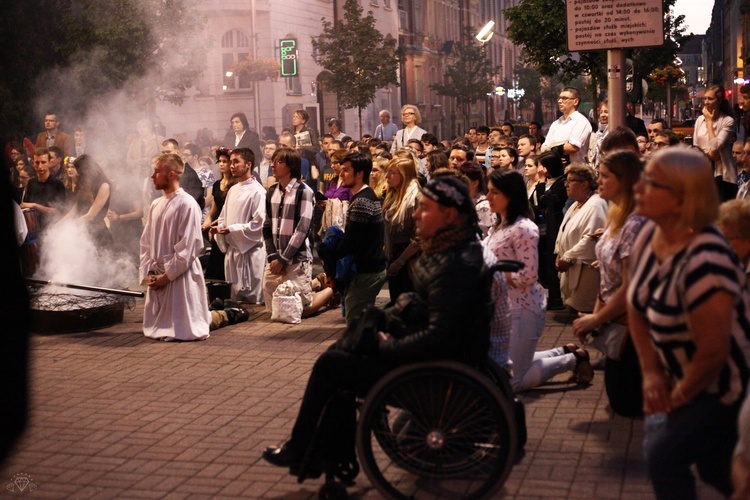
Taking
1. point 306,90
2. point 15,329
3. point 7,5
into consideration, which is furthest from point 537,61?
point 15,329

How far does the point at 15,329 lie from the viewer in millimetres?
5734

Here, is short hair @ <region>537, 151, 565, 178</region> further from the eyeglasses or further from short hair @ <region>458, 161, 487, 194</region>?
the eyeglasses

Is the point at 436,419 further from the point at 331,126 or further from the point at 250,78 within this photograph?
the point at 250,78

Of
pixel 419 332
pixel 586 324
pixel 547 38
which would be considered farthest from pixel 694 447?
pixel 547 38

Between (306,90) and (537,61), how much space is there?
14.3 metres

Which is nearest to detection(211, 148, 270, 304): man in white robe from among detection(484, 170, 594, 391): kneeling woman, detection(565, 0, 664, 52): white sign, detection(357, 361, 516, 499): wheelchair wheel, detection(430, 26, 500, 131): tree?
detection(565, 0, 664, 52): white sign

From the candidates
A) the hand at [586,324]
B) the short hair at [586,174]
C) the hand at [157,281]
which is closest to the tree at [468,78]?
the hand at [157,281]

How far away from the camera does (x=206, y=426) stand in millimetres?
6855

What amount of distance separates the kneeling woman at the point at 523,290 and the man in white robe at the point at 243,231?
4.97 m

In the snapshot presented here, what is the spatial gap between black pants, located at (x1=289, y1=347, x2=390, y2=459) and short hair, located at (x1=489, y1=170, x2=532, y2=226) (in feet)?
7.05

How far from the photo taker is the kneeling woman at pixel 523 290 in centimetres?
689

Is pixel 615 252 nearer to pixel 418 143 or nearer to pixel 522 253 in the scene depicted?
pixel 522 253

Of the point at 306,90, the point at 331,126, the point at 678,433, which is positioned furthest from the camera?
the point at 306,90

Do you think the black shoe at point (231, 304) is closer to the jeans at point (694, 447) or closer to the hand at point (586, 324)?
the hand at point (586, 324)
